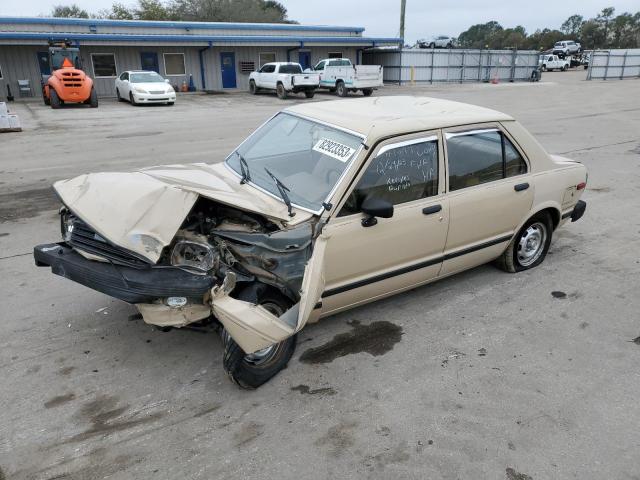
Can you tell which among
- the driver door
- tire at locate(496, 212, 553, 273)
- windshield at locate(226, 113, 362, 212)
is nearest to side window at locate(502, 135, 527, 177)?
tire at locate(496, 212, 553, 273)

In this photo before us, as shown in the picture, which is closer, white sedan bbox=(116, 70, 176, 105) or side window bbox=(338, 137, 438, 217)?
side window bbox=(338, 137, 438, 217)

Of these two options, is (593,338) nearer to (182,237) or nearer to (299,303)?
(299,303)

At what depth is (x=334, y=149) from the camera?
3.82m

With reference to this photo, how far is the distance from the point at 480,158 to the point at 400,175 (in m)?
0.96

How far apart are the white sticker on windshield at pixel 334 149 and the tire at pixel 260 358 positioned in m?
1.16

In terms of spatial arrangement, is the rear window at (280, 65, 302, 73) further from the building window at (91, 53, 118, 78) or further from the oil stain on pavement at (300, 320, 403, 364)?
the oil stain on pavement at (300, 320, 403, 364)

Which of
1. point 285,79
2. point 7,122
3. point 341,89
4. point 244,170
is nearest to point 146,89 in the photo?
point 285,79

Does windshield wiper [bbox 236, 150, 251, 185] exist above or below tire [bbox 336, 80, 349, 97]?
above

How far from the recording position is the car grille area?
3.16 meters

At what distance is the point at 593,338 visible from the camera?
12.9ft

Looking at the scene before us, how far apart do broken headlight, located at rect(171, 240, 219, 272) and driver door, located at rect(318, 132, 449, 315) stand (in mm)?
789

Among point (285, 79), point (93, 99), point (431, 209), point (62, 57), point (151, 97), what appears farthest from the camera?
point (285, 79)

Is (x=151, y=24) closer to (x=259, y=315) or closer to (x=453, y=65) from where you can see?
(x=453, y=65)

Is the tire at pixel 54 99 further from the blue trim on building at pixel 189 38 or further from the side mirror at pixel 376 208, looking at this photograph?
the side mirror at pixel 376 208
